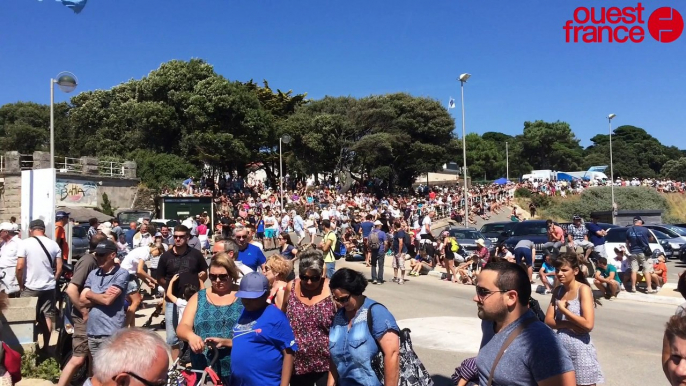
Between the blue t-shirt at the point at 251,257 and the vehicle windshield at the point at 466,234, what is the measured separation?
486 inches

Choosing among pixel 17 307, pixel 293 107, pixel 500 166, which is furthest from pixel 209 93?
pixel 500 166

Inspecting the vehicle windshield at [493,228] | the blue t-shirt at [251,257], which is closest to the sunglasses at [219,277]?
the blue t-shirt at [251,257]

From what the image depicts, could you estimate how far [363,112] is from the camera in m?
49.5

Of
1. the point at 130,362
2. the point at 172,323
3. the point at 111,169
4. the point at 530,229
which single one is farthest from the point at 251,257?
the point at 111,169

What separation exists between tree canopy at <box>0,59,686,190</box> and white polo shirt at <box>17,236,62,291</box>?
28836 mm

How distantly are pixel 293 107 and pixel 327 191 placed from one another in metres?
18.4

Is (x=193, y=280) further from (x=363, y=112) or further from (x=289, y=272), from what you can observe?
(x=363, y=112)

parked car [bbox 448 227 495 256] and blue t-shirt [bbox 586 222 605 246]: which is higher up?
blue t-shirt [bbox 586 222 605 246]

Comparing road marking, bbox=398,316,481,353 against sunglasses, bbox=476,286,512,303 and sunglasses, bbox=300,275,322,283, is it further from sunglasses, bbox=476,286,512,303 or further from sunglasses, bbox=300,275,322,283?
sunglasses, bbox=476,286,512,303

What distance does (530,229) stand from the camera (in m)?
18.7

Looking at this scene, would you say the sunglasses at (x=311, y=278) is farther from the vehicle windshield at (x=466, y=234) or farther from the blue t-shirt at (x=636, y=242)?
the vehicle windshield at (x=466, y=234)

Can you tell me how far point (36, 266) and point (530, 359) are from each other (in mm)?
6871

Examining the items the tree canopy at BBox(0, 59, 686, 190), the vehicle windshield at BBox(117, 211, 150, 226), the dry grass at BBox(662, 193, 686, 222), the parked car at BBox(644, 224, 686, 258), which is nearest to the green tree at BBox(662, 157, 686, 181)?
the dry grass at BBox(662, 193, 686, 222)

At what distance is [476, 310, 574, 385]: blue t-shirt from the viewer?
8.45 ft
